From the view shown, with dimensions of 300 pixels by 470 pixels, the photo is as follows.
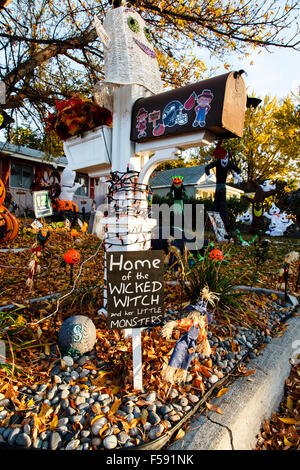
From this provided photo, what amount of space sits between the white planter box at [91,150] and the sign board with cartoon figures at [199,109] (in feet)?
1.37

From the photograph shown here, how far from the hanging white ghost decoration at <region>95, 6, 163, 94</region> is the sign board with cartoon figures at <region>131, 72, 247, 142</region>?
0.32 m

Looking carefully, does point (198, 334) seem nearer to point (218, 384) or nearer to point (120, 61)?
point (218, 384)

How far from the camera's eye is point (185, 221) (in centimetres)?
1057

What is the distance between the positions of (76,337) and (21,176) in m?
14.3

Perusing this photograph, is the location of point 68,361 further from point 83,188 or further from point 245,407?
point 83,188

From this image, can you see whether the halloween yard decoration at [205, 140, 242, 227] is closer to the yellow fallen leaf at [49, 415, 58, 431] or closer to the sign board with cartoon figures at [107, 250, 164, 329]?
the sign board with cartoon figures at [107, 250, 164, 329]

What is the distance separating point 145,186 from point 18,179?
1382 centimetres

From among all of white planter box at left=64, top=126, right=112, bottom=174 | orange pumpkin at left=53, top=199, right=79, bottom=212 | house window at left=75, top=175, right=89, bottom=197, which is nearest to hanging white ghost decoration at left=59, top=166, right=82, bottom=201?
orange pumpkin at left=53, top=199, right=79, bottom=212

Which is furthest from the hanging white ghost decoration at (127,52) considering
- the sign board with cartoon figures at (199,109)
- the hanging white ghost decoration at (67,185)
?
the hanging white ghost decoration at (67,185)

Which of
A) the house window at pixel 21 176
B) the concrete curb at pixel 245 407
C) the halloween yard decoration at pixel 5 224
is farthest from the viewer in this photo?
the house window at pixel 21 176

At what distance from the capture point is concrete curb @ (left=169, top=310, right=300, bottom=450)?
150 centimetres

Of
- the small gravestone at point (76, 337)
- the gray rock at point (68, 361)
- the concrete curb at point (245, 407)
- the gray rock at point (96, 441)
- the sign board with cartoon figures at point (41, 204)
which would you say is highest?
the sign board with cartoon figures at point (41, 204)

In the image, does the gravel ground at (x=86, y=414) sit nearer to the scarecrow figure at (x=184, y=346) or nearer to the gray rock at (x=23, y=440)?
the gray rock at (x=23, y=440)

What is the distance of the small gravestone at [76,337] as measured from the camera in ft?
6.97
